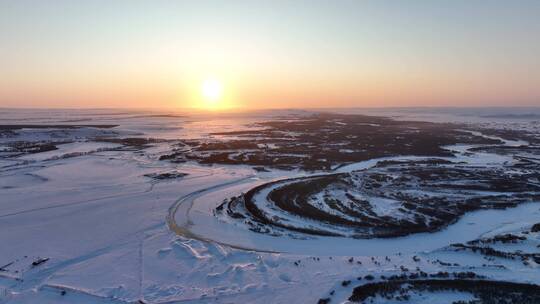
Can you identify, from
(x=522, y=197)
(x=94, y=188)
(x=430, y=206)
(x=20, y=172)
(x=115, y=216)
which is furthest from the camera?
(x=20, y=172)

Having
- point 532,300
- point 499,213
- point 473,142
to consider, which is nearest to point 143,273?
point 532,300

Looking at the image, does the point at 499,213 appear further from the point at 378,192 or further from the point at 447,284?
the point at 447,284

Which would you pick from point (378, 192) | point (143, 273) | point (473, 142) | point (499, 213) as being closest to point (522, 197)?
point (499, 213)

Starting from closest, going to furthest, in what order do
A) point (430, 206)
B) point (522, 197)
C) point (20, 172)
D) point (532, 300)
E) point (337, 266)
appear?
point (532, 300) → point (337, 266) → point (430, 206) → point (522, 197) → point (20, 172)

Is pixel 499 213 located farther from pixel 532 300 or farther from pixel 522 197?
pixel 532 300

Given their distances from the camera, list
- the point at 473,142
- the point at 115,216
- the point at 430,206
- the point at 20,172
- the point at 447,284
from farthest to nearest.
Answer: the point at 473,142 → the point at 20,172 → the point at 430,206 → the point at 115,216 → the point at 447,284

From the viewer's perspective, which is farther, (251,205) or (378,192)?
(378,192)
